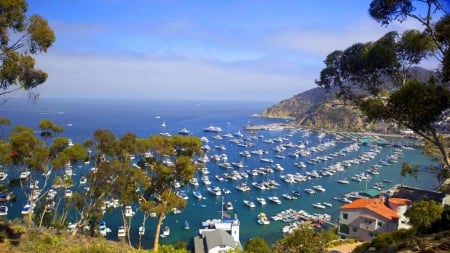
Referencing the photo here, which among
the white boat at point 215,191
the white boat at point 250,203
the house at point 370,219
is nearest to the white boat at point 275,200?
the white boat at point 250,203

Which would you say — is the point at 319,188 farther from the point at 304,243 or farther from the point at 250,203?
the point at 304,243

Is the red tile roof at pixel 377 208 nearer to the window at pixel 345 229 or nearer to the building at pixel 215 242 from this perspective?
the window at pixel 345 229

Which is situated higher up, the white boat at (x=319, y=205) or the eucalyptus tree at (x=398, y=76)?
the eucalyptus tree at (x=398, y=76)

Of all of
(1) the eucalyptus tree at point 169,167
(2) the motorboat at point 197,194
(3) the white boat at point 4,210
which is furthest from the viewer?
(2) the motorboat at point 197,194

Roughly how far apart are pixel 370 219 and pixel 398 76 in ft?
66.0

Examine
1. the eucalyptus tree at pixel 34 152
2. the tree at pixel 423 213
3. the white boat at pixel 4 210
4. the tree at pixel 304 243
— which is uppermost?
the eucalyptus tree at pixel 34 152

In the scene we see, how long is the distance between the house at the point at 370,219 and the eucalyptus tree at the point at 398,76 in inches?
699

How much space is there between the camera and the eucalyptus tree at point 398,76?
8.27 metres

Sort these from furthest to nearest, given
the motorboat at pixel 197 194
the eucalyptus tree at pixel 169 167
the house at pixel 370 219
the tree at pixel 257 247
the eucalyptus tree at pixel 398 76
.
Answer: the motorboat at pixel 197 194 < the house at pixel 370 219 < the tree at pixel 257 247 < the eucalyptus tree at pixel 169 167 < the eucalyptus tree at pixel 398 76

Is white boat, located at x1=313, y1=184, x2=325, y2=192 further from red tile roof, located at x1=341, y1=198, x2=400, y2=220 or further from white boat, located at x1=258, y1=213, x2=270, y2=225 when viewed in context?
red tile roof, located at x1=341, y1=198, x2=400, y2=220

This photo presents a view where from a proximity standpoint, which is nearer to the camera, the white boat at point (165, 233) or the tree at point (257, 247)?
the tree at point (257, 247)

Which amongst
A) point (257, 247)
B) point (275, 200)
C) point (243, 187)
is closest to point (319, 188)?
point (275, 200)

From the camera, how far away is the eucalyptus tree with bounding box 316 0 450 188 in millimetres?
8266

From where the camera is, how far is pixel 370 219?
27.4 metres
